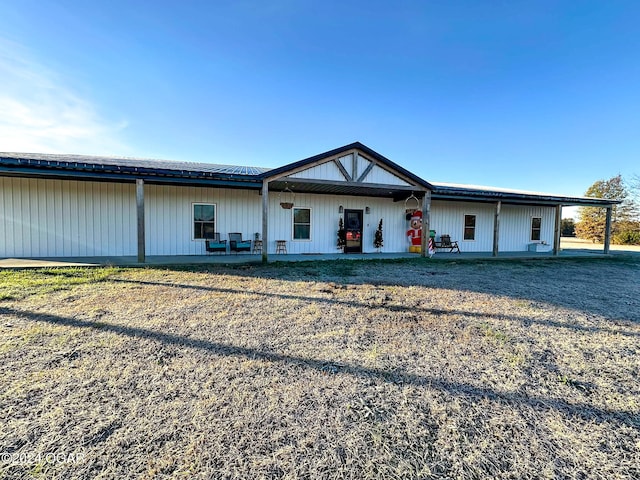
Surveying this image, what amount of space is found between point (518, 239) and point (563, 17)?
9.23m

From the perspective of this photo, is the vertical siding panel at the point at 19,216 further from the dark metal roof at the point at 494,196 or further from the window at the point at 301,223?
the dark metal roof at the point at 494,196

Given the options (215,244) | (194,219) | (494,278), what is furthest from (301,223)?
(494,278)

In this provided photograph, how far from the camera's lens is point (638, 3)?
8.30 meters

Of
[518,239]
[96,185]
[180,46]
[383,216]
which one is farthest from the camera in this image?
[518,239]

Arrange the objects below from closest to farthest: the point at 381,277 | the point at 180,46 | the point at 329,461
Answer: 1. the point at 329,461
2. the point at 381,277
3. the point at 180,46

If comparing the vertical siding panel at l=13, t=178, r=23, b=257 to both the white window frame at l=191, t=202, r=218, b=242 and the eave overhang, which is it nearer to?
the white window frame at l=191, t=202, r=218, b=242

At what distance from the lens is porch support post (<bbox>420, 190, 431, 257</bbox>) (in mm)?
10336

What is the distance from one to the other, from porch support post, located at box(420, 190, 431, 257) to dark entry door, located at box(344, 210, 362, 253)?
2.57 meters

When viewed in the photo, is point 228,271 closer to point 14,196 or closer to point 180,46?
point 14,196

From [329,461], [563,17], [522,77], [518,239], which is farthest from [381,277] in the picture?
[522,77]

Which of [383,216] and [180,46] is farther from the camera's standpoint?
[383,216]

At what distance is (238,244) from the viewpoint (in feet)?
33.4

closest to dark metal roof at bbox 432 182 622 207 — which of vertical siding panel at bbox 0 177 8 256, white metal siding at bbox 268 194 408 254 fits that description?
white metal siding at bbox 268 194 408 254

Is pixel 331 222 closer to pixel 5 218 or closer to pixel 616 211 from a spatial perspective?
pixel 5 218
